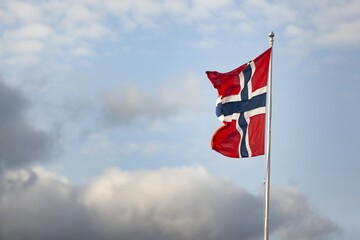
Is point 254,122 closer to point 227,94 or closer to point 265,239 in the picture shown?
point 227,94

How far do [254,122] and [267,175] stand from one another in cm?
403

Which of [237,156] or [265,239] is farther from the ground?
[237,156]

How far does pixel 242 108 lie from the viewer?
62.4m

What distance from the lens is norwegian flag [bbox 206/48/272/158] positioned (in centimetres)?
6119

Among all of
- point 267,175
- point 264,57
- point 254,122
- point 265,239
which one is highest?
point 264,57

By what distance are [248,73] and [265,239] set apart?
12.3m

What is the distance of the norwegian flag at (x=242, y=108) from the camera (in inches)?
2409

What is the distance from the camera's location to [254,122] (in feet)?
202

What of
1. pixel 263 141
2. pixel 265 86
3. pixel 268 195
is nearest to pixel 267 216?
pixel 268 195

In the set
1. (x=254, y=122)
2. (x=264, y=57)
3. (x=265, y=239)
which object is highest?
(x=264, y=57)

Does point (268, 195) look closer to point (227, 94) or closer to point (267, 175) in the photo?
point (267, 175)

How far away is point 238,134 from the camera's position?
6166 centimetres

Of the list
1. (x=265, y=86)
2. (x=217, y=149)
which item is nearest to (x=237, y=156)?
(x=217, y=149)

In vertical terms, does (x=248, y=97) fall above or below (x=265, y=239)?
above
